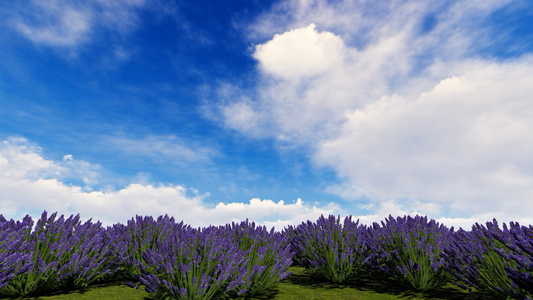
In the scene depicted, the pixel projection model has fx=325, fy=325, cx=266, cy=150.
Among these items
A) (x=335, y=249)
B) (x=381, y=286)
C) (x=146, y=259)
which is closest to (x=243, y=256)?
(x=146, y=259)

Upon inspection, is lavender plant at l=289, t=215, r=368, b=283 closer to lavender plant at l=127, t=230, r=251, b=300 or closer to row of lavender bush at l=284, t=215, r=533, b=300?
row of lavender bush at l=284, t=215, r=533, b=300

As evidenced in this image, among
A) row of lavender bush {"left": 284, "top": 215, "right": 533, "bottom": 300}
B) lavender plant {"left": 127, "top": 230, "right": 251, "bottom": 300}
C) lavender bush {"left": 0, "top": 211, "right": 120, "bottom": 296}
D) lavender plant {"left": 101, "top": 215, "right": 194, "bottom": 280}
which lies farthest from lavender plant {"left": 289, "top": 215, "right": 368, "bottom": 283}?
lavender bush {"left": 0, "top": 211, "right": 120, "bottom": 296}

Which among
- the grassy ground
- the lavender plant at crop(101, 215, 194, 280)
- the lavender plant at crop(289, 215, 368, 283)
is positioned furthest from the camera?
the lavender plant at crop(101, 215, 194, 280)

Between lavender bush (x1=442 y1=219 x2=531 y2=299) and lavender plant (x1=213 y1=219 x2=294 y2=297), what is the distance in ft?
7.66

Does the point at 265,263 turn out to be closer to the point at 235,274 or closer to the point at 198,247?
the point at 235,274

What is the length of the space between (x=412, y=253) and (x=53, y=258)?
5.10 m

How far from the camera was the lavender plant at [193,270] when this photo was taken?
3520 millimetres

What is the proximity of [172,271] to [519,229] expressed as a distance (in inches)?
161

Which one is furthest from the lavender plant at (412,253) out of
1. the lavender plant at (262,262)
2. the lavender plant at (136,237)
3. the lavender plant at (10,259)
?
the lavender plant at (10,259)

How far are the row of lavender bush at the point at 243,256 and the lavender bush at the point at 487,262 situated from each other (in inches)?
0.5

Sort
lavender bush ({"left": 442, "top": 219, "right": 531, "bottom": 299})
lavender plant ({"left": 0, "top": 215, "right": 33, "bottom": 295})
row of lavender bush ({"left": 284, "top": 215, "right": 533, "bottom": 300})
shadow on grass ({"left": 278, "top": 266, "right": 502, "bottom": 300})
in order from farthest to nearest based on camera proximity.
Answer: shadow on grass ({"left": 278, "top": 266, "right": 502, "bottom": 300}) → row of lavender bush ({"left": 284, "top": 215, "right": 533, "bottom": 300}) → lavender plant ({"left": 0, "top": 215, "right": 33, "bottom": 295}) → lavender bush ({"left": 442, "top": 219, "right": 531, "bottom": 299})

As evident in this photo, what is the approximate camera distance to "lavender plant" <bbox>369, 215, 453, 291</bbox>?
4.68m

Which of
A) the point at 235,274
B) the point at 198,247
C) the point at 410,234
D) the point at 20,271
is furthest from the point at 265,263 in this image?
the point at 20,271

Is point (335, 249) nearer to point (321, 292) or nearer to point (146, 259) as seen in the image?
point (321, 292)
